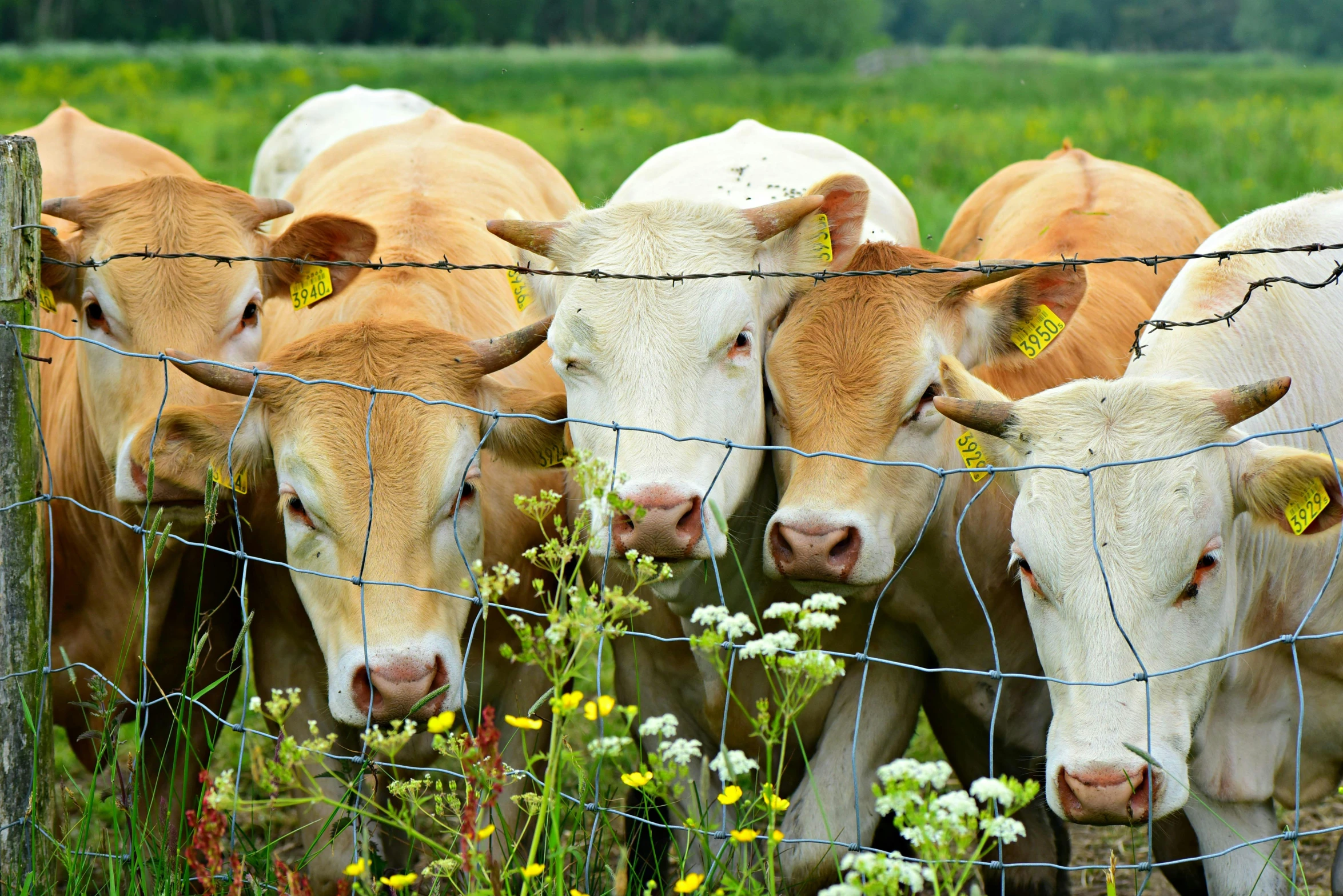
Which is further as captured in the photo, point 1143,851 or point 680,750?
point 1143,851

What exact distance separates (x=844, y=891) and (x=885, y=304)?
1840 millimetres

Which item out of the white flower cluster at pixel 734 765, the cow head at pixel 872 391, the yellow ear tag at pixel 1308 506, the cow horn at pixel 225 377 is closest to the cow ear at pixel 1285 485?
the yellow ear tag at pixel 1308 506

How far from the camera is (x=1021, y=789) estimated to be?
1.89 meters

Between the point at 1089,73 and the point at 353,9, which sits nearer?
the point at 1089,73

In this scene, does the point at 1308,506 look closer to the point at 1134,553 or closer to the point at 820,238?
the point at 1134,553

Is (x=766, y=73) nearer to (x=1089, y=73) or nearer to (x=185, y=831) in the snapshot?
(x=1089, y=73)

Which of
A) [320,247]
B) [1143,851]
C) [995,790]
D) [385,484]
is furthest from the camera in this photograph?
[1143,851]

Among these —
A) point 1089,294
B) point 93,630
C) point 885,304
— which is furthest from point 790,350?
point 93,630

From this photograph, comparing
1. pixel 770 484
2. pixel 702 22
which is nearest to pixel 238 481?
pixel 770 484

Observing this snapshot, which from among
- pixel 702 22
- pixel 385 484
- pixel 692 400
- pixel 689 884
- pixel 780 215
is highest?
pixel 780 215

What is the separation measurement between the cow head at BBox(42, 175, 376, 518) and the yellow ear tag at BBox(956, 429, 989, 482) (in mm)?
1924

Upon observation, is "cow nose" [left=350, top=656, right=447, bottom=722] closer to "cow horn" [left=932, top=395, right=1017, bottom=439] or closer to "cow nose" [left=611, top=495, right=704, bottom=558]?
"cow nose" [left=611, top=495, right=704, bottom=558]

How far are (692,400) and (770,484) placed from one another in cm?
57

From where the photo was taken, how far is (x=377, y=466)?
10.3ft
